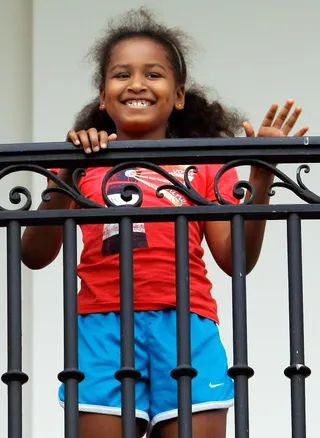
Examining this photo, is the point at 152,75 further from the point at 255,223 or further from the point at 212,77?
the point at 212,77

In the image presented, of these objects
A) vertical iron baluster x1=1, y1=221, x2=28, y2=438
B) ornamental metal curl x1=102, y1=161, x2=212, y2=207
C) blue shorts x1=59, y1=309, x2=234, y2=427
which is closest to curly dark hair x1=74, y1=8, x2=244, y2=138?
blue shorts x1=59, y1=309, x2=234, y2=427

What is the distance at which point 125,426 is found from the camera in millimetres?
4992

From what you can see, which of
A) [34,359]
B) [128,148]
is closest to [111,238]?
[128,148]

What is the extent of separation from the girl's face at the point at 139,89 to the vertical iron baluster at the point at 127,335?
0.84 metres

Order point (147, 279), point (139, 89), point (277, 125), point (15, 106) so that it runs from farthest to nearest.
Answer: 1. point (15, 106)
2. point (139, 89)
3. point (147, 279)
4. point (277, 125)

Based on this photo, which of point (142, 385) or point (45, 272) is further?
point (45, 272)

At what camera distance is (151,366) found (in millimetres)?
5543

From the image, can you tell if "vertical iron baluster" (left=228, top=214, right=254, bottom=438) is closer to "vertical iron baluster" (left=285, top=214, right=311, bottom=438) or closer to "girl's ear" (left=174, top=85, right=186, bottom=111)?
"vertical iron baluster" (left=285, top=214, right=311, bottom=438)

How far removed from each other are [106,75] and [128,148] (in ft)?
3.30

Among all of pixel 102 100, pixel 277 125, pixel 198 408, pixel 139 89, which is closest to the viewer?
pixel 277 125

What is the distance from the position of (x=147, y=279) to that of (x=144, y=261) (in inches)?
2.5

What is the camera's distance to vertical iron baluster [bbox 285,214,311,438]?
4.99 m

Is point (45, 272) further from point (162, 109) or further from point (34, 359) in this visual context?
point (162, 109)

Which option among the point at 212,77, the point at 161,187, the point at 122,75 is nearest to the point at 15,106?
the point at 212,77
